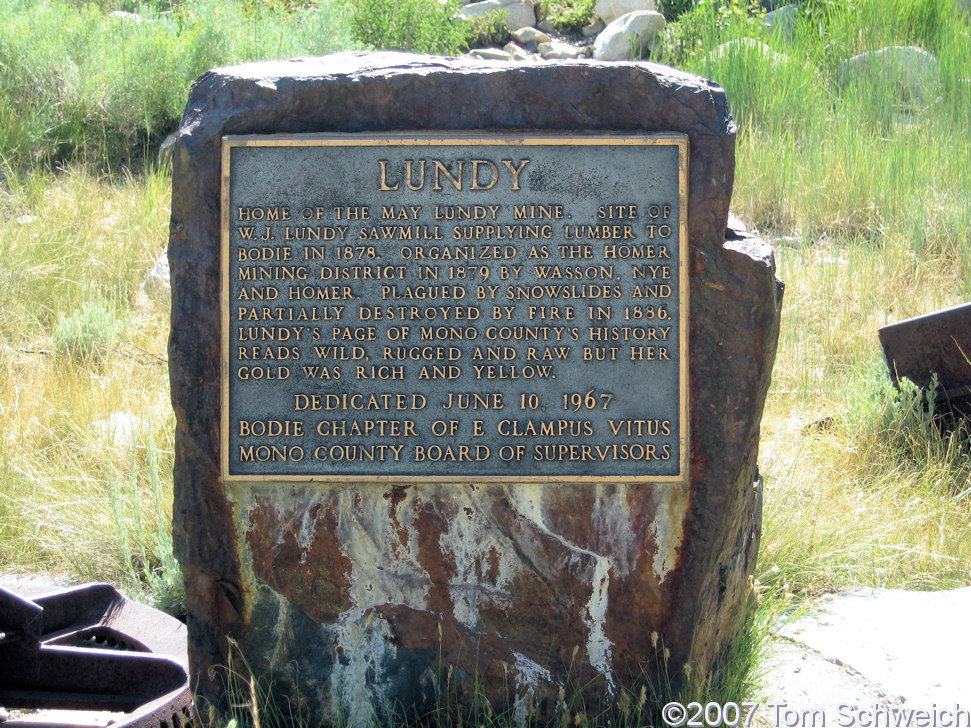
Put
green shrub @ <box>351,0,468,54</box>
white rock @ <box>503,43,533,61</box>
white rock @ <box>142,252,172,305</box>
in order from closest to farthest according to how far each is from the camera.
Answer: white rock @ <box>142,252,172,305</box>, green shrub @ <box>351,0,468,54</box>, white rock @ <box>503,43,533,61</box>

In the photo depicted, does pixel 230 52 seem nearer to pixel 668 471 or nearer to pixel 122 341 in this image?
pixel 122 341

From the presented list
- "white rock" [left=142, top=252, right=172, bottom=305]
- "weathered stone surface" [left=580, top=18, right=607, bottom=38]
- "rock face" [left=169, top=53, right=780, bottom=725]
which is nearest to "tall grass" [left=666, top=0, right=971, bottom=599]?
"rock face" [left=169, top=53, right=780, bottom=725]

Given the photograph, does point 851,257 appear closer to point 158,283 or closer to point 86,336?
point 158,283

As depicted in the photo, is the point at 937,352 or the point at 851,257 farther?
the point at 851,257

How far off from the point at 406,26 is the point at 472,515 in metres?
7.86

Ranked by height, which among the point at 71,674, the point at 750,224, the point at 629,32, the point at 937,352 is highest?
the point at 629,32

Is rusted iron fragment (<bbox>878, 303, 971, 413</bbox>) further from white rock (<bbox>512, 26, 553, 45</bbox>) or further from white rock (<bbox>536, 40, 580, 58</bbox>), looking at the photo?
white rock (<bbox>512, 26, 553, 45</bbox>)

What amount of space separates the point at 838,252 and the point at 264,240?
17.6 ft

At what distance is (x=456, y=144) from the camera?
259 centimetres

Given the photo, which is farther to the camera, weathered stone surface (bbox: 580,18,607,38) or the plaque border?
weathered stone surface (bbox: 580,18,607,38)

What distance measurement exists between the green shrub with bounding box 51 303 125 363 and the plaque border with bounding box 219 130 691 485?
332 centimetres

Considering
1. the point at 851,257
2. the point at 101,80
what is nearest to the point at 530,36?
the point at 101,80

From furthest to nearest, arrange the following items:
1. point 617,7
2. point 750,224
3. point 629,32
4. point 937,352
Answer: point 617,7
point 629,32
point 750,224
point 937,352

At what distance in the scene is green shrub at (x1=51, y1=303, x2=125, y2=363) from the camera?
557cm
